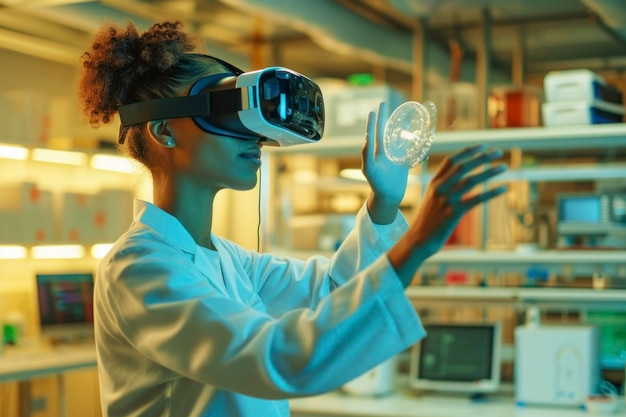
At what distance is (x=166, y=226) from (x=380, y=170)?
34cm

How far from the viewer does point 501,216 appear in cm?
459

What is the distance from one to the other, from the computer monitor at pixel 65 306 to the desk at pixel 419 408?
1772 mm

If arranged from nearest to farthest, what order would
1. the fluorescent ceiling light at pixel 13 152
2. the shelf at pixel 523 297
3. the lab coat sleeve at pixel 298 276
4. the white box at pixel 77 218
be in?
the lab coat sleeve at pixel 298 276, the shelf at pixel 523 297, the fluorescent ceiling light at pixel 13 152, the white box at pixel 77 218

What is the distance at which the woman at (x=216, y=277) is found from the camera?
3.12 ft

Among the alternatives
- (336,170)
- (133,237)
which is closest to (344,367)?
(133,237)

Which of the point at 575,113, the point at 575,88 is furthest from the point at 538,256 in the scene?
the point at 575,88

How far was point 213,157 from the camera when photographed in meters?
1.24

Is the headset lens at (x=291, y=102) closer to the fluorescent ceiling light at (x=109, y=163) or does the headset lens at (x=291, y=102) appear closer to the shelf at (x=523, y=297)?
the shelf at (x=523, y=297)

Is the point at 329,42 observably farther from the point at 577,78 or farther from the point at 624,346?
the point at 624,346

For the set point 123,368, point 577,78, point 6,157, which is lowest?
point 123,368

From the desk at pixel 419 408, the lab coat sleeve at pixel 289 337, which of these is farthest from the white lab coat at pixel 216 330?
the desk at pixel 419 408

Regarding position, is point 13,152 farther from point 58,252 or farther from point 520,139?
point 520,139

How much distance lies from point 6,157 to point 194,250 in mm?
3837

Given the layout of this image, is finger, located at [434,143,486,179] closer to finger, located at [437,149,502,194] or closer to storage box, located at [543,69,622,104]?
finger, located at [437,149,502,194]
